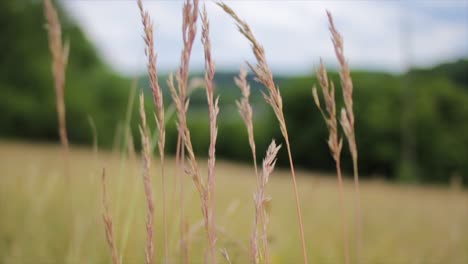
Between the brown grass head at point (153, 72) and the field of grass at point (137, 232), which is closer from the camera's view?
the brown grass head at point (153, 72)

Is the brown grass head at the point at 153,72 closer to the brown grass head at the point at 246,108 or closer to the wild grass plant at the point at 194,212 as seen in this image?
the wild grass plant at the point at 194,212

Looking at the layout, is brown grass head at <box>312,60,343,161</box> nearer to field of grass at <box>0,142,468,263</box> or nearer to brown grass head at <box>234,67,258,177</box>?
brown grass head at <box>234,67,258,177</box>

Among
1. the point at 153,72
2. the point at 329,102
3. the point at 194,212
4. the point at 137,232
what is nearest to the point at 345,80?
the point at 329,102

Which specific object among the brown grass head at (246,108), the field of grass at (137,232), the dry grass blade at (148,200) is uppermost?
the brown grass head at (246,108)

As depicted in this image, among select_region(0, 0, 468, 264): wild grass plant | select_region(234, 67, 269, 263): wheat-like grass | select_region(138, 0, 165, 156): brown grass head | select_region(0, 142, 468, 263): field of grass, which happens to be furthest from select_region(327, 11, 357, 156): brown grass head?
select_region(0, 142, 468, 263): field of grass

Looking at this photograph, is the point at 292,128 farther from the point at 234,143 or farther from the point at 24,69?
the point at 24,69

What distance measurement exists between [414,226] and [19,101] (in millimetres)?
25577

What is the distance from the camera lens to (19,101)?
1024 inches

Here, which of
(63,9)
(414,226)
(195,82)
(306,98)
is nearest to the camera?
(195,82)

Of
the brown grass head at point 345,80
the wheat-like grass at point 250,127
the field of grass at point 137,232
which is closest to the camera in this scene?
the wheat-like grass at point 250,127

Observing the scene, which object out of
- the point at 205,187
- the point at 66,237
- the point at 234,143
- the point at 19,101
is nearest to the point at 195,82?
the point at 205,187

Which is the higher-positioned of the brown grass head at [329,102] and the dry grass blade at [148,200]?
the brown grass head at [329,102]

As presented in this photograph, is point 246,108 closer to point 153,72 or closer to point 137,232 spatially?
point 153,72

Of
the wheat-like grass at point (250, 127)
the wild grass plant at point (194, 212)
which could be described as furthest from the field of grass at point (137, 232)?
the wheat-like grass at point (250, 127)
